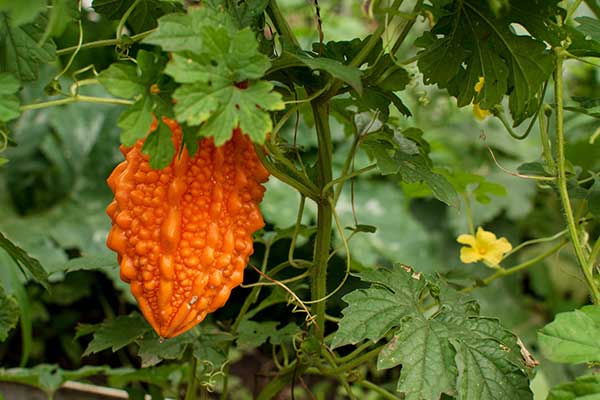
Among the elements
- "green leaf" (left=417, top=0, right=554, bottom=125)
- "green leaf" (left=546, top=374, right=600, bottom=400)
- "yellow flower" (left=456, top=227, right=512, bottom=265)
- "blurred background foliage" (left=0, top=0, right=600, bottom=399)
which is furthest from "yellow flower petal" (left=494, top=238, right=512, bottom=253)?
"blurred background foliage" (left=0, top=0, right=600, bottom=399)

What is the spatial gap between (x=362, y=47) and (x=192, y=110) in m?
0.28

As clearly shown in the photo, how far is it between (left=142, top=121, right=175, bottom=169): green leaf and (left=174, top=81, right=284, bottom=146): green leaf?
0.06 m

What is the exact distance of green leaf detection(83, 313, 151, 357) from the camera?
0.96 meters

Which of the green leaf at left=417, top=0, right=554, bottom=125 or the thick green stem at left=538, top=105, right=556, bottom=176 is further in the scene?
the thick green stem at left=538, top=105, right=556, bottom=176

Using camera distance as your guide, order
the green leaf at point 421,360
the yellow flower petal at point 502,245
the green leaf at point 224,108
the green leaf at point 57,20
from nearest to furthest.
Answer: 1. the green leaf at point 57,20
2. the green leaf at point 224,108
3. the green leaf at point 421,360
4. the yellow flower petal at point 502,245

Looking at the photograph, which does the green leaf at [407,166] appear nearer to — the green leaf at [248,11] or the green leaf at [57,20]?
the green leaf at [248,11]

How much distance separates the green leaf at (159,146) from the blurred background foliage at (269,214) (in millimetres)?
1113

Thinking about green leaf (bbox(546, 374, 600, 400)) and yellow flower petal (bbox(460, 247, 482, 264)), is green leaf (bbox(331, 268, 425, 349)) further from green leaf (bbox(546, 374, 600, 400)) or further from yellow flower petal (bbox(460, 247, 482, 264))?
yellow flower petal (bbox(460, 247, 482, 264))

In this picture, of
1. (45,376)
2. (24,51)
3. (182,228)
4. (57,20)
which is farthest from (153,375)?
(57,20)

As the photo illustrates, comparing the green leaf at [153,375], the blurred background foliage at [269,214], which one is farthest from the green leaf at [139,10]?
the blurred background foliage at [269,214]

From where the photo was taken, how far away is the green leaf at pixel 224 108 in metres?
0.62

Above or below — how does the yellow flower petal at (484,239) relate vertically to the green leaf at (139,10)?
below

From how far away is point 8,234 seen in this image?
2152 millimetres

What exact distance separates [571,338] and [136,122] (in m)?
0.43
